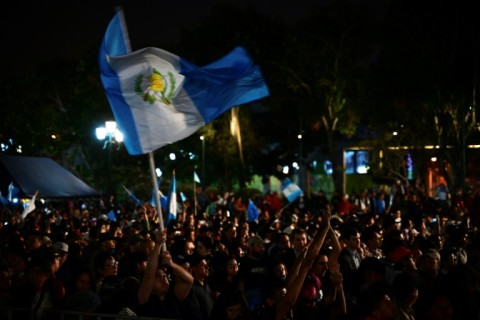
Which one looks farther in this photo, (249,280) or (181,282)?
(249,280)

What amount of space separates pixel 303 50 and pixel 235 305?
124 feet

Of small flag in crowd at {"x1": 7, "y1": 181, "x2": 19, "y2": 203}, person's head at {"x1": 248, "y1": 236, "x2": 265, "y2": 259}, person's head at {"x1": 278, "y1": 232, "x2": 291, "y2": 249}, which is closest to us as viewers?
person's head at {"x1": 248, "y1": 236, "x2": 265, "y2": 259}

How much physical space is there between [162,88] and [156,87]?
9cm

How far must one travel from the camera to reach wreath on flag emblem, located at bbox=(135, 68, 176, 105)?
9.47 m

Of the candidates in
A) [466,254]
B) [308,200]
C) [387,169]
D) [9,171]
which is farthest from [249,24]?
[466,254]

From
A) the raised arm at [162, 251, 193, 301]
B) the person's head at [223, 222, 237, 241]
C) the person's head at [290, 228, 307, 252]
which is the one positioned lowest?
the person's head at [223, 222, 237, 241]

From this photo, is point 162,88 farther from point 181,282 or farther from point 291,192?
point 291,192

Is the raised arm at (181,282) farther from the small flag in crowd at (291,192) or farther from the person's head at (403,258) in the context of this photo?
the small flag in crowd at (291,192)

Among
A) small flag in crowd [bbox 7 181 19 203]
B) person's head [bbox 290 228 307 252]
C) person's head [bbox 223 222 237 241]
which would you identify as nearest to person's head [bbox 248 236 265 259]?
person's head [bbox 290 228 307 252]

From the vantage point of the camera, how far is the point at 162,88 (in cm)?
970

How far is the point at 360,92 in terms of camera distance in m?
44.3

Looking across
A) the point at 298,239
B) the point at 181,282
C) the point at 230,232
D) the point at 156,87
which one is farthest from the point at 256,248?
the point at 181,282

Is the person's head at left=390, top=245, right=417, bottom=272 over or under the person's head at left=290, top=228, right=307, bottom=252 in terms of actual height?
under

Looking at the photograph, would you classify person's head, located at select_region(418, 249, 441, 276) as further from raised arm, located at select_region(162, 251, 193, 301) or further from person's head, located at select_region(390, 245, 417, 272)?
raised arm, located at select_region(162, 251, 193, 301)
